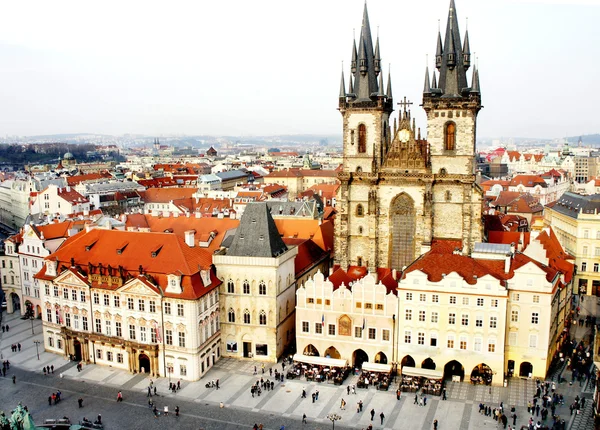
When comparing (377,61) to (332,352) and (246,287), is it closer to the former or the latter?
(246,287)

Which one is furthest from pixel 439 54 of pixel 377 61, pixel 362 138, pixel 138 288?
pixel 138 288

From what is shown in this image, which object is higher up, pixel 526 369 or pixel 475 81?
pixel 475 81

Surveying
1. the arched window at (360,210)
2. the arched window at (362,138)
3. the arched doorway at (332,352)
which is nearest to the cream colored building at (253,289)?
the arched doorway at (332,352)

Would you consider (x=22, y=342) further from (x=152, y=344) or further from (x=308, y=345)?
(x=308, y=345)

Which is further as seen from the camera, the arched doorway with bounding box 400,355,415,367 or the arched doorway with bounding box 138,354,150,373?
the arched doorway with bounding box 138,354,150,373

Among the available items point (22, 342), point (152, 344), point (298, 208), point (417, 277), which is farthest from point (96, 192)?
point (417, 277)

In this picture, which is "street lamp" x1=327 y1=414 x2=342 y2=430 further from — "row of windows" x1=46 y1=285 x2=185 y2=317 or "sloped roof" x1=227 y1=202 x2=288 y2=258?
"sloped roof" x1=227 y1=202 x2=288 y2=258

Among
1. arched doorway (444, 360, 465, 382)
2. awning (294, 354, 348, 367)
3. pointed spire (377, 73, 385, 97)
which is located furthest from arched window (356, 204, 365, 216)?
arched doorway (444, 360, 465, 382)
